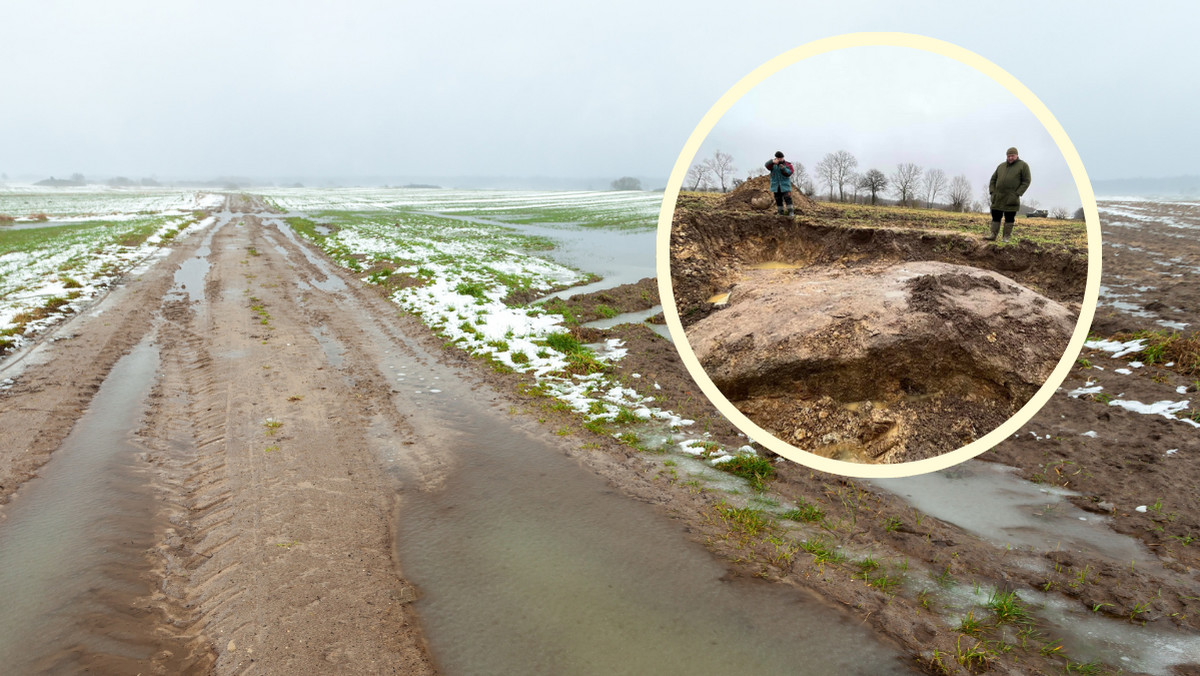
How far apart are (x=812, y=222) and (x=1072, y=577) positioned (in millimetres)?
4955

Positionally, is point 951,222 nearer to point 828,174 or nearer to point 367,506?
point 828,174

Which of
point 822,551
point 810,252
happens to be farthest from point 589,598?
point 810,252

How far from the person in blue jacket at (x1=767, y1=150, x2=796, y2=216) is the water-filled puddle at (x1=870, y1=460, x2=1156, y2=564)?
516cm

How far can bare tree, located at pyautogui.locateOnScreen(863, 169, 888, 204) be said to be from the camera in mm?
1411

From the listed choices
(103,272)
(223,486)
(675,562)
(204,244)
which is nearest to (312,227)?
(204,244)

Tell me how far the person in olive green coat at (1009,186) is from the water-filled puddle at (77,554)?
553 centimetres

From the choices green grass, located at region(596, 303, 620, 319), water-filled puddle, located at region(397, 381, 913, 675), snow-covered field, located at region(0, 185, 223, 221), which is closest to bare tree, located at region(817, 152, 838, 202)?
water-filled puddle, located at region(397, 381, 913, 675)

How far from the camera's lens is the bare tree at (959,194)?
1384mm

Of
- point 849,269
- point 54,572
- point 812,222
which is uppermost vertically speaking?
point 812,222

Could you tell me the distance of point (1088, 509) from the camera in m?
5.77

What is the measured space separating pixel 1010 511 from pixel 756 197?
5.84 meters

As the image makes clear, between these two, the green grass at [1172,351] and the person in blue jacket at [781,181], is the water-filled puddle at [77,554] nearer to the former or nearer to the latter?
the person in blue jacket at [781,181]

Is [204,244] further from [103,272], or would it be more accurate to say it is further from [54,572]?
[54,572]

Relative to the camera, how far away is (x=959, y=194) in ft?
4.61
